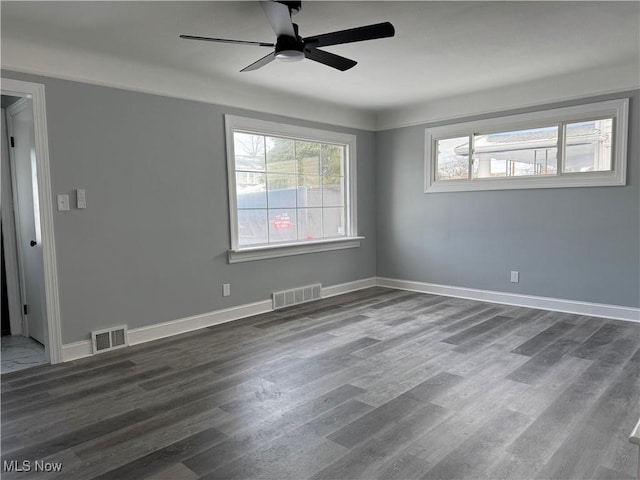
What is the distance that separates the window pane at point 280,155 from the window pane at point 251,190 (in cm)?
21

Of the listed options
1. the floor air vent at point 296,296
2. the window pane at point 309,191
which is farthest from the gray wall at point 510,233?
the floor air vent at point 296,296

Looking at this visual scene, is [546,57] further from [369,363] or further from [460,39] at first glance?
[369,363]

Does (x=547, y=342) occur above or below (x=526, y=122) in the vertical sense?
below

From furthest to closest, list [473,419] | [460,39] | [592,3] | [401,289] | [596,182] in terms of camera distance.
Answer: [401,289]
[596,182]
[460,39]
[592,3]
[473,419]

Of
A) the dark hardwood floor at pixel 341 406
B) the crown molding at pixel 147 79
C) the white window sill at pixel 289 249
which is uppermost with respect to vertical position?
the crown molding at pixel 147 79

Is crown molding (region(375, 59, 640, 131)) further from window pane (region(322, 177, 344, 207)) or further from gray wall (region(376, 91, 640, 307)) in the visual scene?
window pane (region(322, 177, 344, 207))

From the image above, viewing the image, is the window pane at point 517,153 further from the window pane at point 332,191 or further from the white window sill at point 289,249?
the white window sill at point 289,249

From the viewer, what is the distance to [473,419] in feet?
7.75

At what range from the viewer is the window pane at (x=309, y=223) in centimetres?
533

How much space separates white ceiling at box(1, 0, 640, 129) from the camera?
2668mm

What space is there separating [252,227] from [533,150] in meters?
3.30

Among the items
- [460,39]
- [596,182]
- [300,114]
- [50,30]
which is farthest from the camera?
[300,114]

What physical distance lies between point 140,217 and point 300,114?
7.55 ft

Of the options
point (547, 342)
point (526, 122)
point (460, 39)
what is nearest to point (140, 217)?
point (460, 39)
